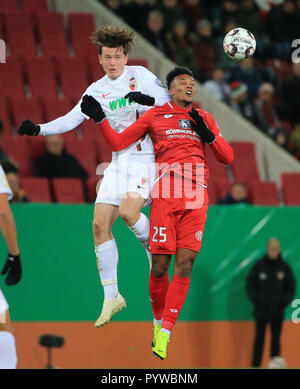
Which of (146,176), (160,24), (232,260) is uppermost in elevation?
(160,24)

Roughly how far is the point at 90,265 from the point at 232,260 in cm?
172

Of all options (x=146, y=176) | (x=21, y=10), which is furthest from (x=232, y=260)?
(x=21, y=10)

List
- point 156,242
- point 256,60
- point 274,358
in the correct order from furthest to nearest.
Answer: point 256,60
point 274,358
point 156,242

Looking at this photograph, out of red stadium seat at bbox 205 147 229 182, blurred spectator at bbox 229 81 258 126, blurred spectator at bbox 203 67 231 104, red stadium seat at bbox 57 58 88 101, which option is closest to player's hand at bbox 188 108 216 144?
red stadium seat at bbox 205 147 229 182

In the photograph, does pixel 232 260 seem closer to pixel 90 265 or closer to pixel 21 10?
pixel 90 265

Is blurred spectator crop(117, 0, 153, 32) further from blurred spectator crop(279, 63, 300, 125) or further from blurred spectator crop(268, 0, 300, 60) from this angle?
blurred spectator crop(268, 0, 300, 60)

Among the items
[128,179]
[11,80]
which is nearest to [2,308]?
[128,179]

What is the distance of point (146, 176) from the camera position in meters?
6.92

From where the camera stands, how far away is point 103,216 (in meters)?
6.82

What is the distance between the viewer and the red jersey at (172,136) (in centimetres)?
674

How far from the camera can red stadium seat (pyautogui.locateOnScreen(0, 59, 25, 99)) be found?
11.8 meters

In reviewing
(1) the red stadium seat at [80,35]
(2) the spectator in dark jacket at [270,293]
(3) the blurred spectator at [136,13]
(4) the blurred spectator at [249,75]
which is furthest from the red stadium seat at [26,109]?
(2) the spectator in dark jacket at [270,293]

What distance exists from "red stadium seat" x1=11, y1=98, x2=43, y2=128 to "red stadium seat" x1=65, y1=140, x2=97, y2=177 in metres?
0.61

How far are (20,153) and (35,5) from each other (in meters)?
3.63
